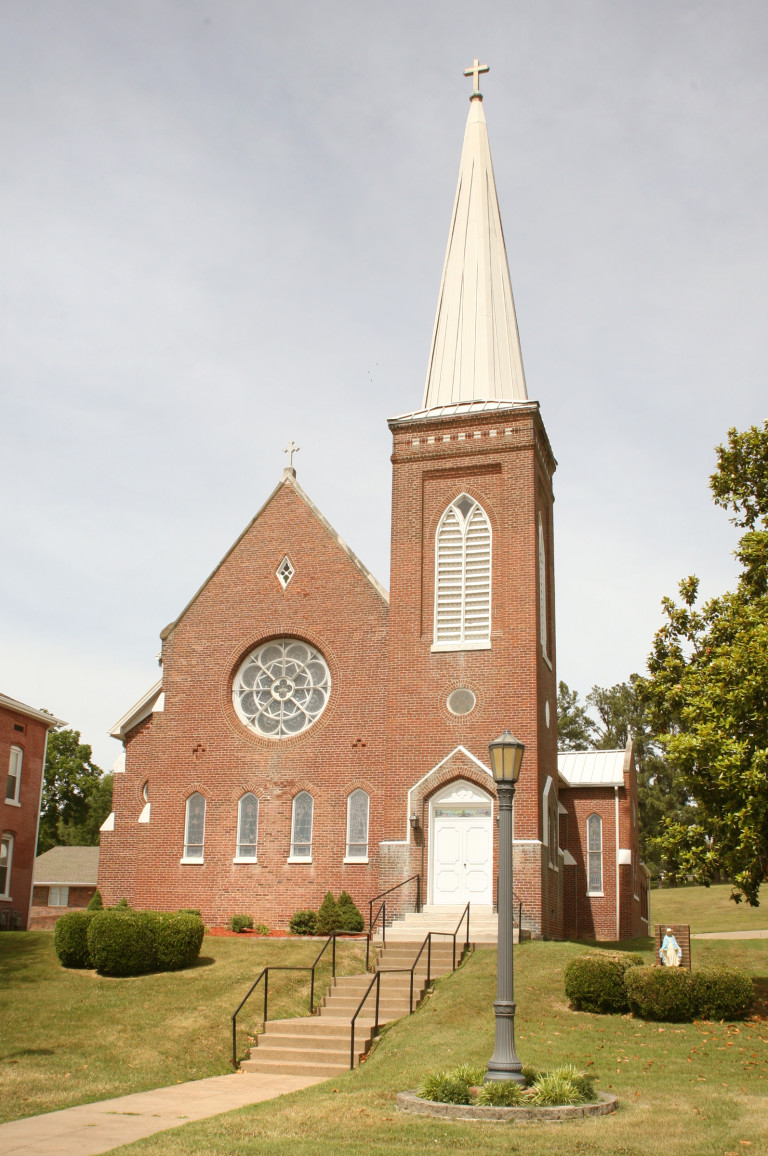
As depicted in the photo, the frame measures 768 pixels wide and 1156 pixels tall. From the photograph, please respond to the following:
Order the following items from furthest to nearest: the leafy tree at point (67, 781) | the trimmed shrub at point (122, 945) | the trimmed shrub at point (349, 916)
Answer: the leafy tree at point (67, 781)
the trimmed shrub at point (349, 916)
the trimmed shrub at point (122, 945)

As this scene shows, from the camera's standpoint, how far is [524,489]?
2662cm

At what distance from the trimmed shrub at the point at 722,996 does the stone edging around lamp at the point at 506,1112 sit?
18.6ft

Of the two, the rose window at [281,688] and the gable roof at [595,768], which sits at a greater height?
the rose window at [281,688]

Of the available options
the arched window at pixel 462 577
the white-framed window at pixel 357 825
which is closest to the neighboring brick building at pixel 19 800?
the white-framed window at pixel 357 825

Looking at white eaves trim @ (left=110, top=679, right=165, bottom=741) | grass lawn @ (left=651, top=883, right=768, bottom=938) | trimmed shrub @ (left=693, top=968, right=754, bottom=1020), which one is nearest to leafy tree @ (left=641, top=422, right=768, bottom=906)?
trimmed shrub @ (left=693, top=968, right=754, bottom=1020)

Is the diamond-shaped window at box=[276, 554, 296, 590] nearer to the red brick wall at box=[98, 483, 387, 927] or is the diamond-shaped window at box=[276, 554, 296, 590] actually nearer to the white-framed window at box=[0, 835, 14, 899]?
the red brick wall at box=[98, 483, 387, 927]

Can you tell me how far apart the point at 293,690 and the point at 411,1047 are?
533 inches

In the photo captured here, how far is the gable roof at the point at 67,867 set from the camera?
50.2 meters

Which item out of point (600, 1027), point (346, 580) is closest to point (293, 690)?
point (346, 580)

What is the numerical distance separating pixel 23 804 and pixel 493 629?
60.2ft

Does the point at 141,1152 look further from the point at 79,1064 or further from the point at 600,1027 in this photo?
the point at 600,1027

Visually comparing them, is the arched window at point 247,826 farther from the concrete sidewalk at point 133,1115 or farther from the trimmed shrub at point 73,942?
the concrete sidewalk at point 133,1115

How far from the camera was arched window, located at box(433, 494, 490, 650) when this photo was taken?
26.1 metres

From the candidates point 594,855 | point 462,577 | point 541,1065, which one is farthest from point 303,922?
point 541,1065
